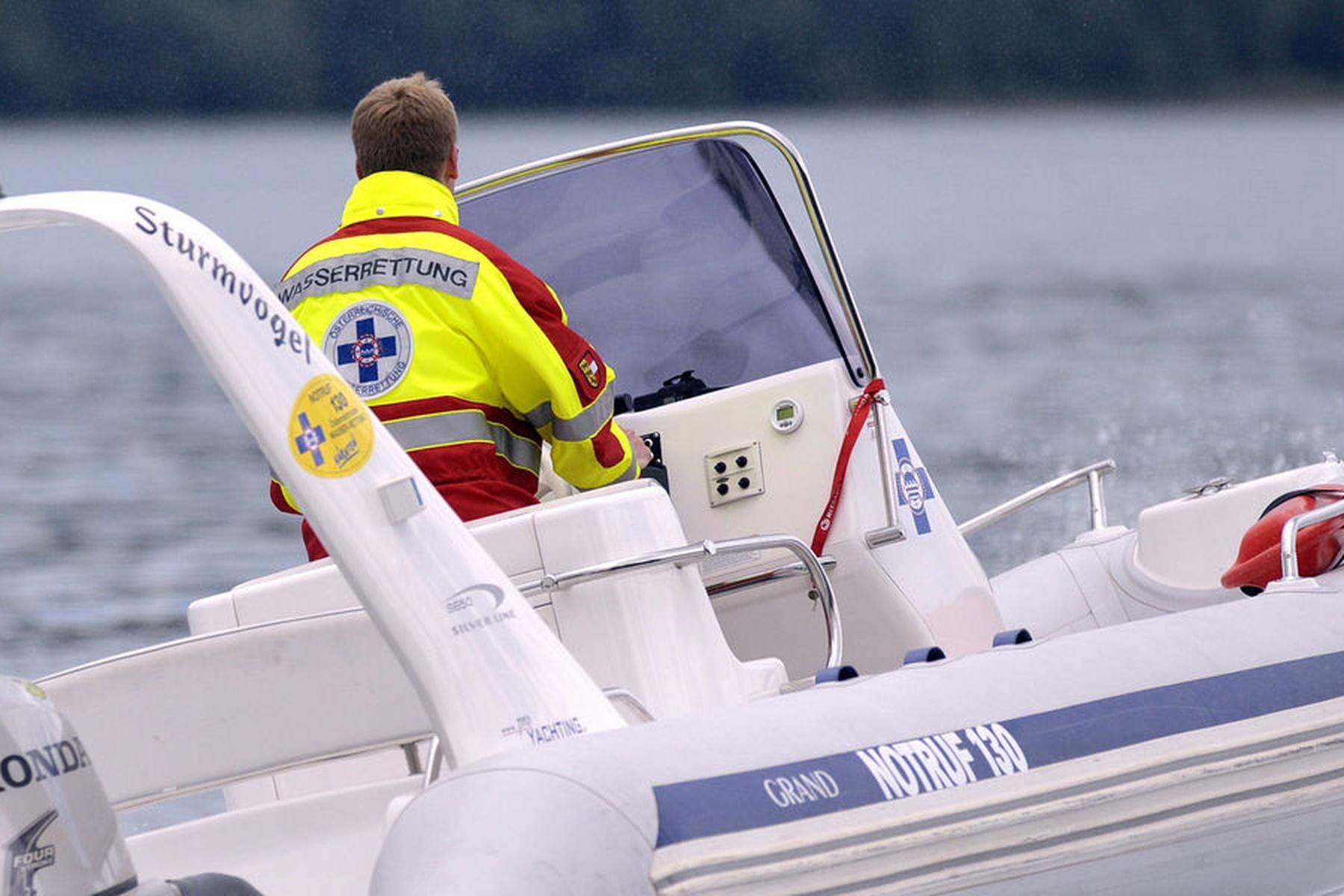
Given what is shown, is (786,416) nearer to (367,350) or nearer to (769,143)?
(769,143)

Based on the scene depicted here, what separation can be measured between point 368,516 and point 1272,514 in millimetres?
1855

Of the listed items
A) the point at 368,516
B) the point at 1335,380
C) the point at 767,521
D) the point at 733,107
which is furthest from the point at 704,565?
the point at 733,107

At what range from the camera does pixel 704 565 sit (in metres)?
3.58

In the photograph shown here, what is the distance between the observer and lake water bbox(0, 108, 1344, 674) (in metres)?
11.2

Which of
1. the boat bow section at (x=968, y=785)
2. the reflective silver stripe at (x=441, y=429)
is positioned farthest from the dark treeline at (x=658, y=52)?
the boat bow section at (x=968, y=785)

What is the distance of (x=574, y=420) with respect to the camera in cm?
311

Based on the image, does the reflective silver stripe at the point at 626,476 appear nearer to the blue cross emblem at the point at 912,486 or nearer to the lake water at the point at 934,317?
the blue cross emblem at the point at 912,486

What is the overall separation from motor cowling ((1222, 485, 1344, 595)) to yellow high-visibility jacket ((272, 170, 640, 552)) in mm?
1118

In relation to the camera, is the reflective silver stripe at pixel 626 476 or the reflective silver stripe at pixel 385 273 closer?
the reflective silver stripe at pixel 385 273

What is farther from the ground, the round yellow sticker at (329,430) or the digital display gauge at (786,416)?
the round yellow sticker at (329,430)

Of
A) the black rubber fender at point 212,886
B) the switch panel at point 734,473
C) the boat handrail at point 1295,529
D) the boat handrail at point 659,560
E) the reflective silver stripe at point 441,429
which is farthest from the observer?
the switch panel at point 734,473

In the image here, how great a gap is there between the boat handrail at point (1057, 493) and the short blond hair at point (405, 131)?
67.4 inches

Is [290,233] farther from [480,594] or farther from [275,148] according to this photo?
[480,594]

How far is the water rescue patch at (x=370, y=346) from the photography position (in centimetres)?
304
